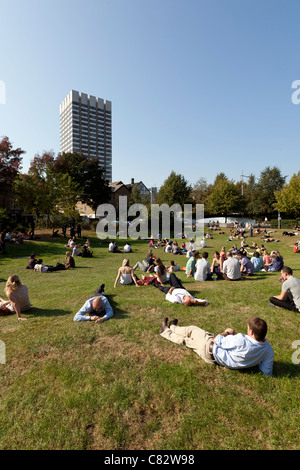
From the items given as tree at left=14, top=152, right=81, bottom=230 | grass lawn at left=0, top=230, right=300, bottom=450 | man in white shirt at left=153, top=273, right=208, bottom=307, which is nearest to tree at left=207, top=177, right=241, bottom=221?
tree at left=14, top=152, right=81, bottom=230

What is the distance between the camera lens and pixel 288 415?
3203 millimetres

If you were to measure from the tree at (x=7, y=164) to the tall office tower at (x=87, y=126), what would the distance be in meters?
119

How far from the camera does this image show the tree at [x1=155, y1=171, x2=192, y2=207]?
51.1m

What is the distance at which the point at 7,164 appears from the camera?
91.7 feet

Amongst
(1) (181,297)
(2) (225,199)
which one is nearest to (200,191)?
(2) (225,199)

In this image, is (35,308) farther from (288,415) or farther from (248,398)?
(288,415)

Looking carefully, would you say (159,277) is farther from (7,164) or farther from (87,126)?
(87,126)

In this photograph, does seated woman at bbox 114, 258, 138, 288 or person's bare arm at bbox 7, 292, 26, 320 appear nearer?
person's bare arm at bbox 7, 292, 26, 320

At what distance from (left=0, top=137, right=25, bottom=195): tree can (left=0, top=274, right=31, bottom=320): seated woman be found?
2593 cm

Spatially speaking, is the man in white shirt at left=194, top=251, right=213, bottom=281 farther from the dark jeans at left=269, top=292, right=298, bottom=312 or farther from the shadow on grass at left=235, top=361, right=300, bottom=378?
the shadow on grass at left=235, top=361, right=300, bottom=378

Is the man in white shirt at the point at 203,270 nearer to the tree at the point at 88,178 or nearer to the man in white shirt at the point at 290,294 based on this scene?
the man in white shirt at the point at 290,294

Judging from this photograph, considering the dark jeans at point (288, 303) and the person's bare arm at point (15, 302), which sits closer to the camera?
the dark jeans at point (288, 303)

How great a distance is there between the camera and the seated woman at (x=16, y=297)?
6758 mm

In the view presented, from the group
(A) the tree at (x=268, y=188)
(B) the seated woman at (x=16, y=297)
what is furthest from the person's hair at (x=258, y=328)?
(A) the tree at (x=268, y=188)
